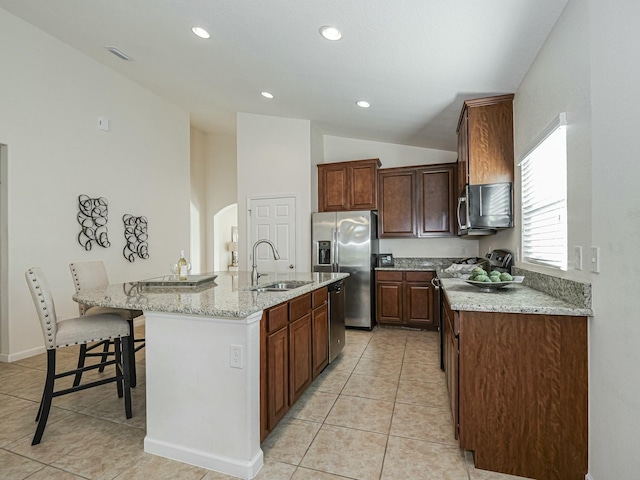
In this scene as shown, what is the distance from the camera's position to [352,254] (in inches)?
184

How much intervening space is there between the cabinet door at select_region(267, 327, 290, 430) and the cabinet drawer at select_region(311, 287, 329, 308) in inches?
20.8

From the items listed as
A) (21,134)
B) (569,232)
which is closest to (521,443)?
(569,232)

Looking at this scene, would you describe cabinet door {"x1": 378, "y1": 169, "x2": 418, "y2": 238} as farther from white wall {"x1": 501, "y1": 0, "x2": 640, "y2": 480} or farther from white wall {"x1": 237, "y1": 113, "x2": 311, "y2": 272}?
white wall {"x1": 501, "y1": 0, "x2": 640, "y2": 480}

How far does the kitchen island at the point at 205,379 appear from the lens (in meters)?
1.69

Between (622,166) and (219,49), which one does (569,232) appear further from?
(219,49)

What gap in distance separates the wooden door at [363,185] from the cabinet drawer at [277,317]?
3070mm

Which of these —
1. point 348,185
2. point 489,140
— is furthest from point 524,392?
point 348,185

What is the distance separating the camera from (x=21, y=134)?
11.6ft

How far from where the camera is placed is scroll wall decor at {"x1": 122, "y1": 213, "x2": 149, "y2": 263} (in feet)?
15.6

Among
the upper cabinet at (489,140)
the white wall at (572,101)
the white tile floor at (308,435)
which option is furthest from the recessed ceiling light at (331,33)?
the white tile floor at (308,435)

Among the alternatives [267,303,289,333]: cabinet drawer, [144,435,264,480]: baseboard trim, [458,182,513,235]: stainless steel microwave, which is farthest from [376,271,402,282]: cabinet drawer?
[144,435,264,480]: baseboard trim

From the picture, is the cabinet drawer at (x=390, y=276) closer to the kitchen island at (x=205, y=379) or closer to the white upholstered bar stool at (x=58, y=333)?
the kitchen island at (x=205, y=379)

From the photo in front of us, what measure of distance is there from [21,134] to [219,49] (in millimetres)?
2385

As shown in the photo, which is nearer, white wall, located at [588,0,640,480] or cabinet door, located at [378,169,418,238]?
white wall, located at [588,0,640,480]
